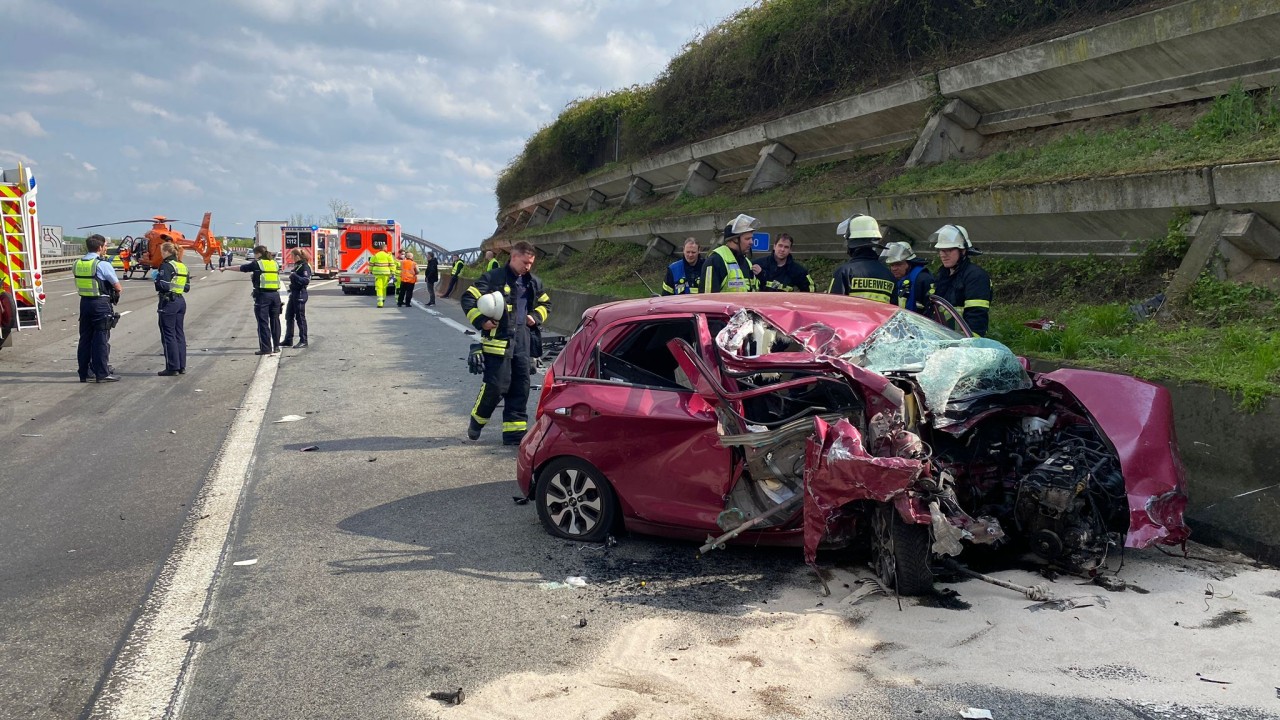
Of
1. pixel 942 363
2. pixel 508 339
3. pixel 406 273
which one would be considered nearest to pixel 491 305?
pixel 508 339

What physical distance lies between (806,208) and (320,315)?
14578 millimetres

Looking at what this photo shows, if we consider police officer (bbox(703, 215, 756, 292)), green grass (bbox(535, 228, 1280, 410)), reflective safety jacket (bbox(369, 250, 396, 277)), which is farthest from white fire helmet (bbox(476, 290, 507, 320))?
reflective safety jacket (bbox(369, 250, 396, 277))

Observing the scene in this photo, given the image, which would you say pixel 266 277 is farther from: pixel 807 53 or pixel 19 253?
pixel 807 53

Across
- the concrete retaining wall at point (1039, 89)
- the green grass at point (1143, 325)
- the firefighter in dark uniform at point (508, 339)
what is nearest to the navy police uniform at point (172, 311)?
the firefighter in dark uniform at point (508, 339)

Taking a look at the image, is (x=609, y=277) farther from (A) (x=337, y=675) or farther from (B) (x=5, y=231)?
(A) (x=337, y=675)

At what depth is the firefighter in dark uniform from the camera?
8898 millimetres

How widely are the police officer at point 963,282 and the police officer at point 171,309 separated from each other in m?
10.5

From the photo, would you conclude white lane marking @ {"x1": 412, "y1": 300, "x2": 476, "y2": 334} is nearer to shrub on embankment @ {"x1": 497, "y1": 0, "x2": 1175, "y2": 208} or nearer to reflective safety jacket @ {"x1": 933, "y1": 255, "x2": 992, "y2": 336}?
shrub on embankment @ {"x1": 497, "y1": 0, "x2": 1175, "y2": 208}

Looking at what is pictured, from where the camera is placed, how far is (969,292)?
774cm

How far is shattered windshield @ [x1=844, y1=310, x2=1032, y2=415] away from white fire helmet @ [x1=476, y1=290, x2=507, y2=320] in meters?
3.85

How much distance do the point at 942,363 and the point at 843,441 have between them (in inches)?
41.1

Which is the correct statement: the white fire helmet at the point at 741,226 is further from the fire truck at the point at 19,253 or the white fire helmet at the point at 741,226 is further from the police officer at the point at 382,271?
the police officer at the point at 382,271

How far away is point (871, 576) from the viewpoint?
5301mm

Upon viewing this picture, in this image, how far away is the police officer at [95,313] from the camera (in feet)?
43.3
